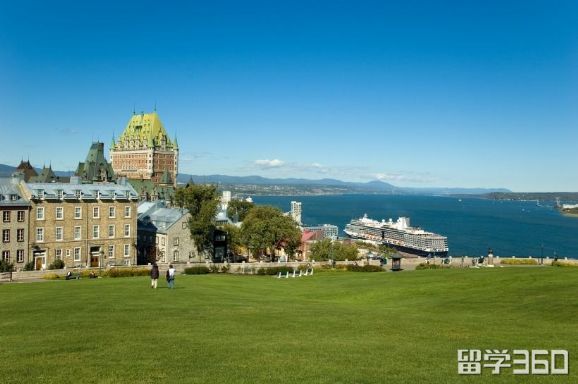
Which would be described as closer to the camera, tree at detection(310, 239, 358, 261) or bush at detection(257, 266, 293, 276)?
bush at detection(257, 266, 293, 276)

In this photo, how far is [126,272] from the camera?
53375 millimetres

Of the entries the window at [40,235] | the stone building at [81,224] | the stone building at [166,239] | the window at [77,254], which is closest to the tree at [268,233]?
the stone building at [166,239]

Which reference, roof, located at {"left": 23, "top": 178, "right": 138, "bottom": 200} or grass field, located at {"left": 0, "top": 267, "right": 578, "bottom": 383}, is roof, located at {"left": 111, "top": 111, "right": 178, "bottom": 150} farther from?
grass field, located at {"left": 0, "top": 267, "right": 578, "bottom": 383}

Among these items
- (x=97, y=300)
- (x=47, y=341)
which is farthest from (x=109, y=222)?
(x=47, y=341)

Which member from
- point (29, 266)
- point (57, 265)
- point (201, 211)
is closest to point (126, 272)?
point (57, 265)

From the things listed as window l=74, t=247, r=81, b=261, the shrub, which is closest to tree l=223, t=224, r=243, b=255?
window l=74, t=247, r=81, b=261

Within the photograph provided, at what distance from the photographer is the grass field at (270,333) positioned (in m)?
14.5

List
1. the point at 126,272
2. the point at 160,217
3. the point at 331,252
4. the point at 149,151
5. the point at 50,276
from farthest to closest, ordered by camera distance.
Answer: the point at 149,151
the point at 331,252
the point at 160,217
the point at 126,272
the point at 50,276

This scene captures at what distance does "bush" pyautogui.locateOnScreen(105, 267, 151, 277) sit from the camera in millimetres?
52381

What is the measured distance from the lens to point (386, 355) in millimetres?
16422

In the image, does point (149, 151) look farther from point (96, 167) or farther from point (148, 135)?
point (96, 167)

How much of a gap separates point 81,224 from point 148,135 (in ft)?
433

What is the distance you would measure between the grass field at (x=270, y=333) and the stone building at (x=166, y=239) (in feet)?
136

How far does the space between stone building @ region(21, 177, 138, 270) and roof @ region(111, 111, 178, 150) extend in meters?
123
